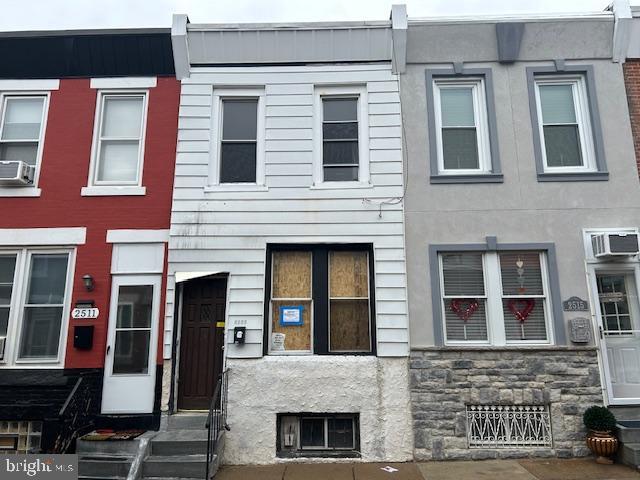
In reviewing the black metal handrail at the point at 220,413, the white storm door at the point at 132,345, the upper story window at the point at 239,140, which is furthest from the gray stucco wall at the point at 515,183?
the white storm door at the point at 132,345

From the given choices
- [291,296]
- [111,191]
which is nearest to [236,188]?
[291,296]

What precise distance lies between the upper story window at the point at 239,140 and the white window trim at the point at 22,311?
2.92 metres

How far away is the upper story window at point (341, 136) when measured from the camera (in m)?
7.95

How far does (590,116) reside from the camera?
7902 millimetres

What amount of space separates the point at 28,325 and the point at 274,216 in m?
4.39

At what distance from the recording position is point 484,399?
7.00 m

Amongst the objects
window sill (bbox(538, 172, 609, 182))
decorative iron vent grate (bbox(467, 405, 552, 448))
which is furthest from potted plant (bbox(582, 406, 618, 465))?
window sill (bbox(538, 172, 609, 182))

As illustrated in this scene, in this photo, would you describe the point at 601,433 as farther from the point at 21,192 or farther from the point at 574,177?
the point at 21,192

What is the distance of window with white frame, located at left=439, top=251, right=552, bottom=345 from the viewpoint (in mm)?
7332

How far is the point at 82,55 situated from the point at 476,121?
708 cm

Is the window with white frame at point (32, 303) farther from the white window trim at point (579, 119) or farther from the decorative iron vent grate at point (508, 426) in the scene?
the white window trim at point (579, 119)

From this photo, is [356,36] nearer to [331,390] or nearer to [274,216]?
[274,216]

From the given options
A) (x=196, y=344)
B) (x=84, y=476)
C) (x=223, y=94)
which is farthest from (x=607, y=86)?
(x=84, y=476)

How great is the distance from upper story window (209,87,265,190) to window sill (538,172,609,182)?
4696mm
